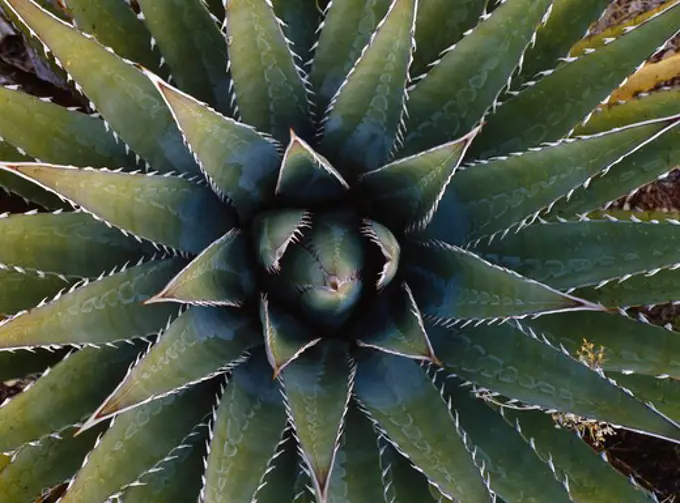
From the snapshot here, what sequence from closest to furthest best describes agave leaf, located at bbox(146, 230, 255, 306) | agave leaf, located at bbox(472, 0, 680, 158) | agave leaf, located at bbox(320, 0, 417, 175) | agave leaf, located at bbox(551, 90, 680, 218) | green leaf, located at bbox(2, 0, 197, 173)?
agave leaf, located at bbox(146, 230, 255, 306)
agave leaf, located at bbox(320, 0, 417, 175)
green leaf, located at bbox(2, 0, 197, 173)
agave leaf, located at bbox(472, 0, 680, 158)
agave leaf, located at bbox(551, 90, 680, 218)

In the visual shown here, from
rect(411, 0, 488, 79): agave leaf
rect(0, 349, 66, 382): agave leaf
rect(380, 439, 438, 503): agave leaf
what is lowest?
rect(380, 439, 438, 503): agave leaf

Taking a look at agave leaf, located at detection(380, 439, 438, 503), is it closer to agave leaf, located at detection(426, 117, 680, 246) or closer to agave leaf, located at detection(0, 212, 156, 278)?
agave leaf, located at detection(426, 117, 680, 246)

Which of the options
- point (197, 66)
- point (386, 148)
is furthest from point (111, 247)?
point (386, 148)

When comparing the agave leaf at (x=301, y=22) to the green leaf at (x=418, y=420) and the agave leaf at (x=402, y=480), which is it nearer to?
the green leaf at (x=418, y=420)

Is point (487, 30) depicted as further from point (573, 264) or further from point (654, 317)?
point (654, 317)

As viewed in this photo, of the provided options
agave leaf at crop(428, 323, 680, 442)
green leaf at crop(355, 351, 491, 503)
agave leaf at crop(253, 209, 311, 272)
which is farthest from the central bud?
agave leaf at crop(428, 323, 680, 442)
